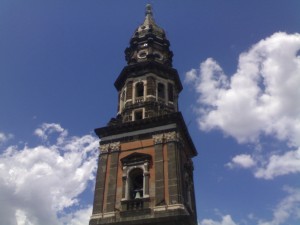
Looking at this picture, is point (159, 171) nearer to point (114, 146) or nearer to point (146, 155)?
point (146, 155)

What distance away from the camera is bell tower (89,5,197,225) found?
864 inches

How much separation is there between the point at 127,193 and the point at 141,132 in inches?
188

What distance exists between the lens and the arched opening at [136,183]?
2334cm

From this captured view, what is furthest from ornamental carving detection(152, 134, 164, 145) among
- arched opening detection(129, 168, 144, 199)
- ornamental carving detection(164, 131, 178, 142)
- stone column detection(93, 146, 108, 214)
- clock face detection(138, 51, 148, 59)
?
clock face detection(138, 51, 148, 59)

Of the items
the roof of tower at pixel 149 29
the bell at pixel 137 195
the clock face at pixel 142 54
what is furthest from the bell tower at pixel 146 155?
the roof of tower at pixel 149 29

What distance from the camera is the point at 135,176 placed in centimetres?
2462

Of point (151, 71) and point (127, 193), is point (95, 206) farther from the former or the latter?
point (151, 71)

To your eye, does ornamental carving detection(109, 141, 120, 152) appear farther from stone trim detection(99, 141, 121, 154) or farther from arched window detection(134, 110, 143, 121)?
arched window detection(134, 110, 143, 121)

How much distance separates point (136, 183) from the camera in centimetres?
2444

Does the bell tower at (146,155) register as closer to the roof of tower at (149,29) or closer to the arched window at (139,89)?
the arched window at (139,89)

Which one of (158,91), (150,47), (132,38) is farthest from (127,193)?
(132,38)

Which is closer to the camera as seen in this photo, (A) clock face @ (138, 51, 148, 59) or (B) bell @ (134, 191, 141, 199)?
(B) bell @ (134, 191, 141, 199)

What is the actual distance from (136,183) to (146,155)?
2046 mm

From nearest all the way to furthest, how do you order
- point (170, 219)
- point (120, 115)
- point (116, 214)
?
point (170, 219)
point (116, 214)
point (120, 115)
